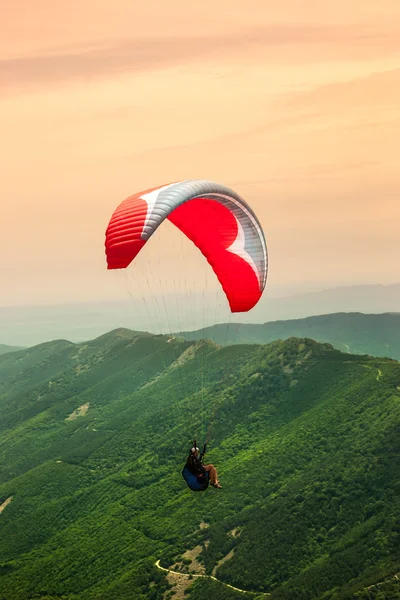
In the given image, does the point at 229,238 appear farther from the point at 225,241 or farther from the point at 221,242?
the point at 221,242

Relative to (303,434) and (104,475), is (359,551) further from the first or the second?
(104,475)

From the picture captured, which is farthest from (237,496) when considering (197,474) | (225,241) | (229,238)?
(197,474)

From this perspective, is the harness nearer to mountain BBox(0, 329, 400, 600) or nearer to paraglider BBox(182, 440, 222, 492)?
paraglider BBox(182, 440, 222, 492)

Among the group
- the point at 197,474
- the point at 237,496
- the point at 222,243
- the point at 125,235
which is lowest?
the point at 237,496

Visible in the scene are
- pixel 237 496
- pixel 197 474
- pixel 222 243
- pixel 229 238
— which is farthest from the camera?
pixel 237 496

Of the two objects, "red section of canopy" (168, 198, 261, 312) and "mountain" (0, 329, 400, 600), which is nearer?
"red section of canopy" (168, 198, 261, 312)

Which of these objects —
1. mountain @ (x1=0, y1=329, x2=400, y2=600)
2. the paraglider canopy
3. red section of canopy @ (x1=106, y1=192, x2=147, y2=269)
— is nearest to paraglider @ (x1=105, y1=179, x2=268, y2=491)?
the paraglider canopy

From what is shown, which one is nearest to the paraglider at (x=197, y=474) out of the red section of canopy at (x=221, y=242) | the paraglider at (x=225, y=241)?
the paraglider at (x=225, y=241)

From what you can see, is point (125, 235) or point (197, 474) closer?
point (125, 235)

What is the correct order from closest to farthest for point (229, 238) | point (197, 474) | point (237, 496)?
point (197, 474)
point (229, 238)
point (237, 496)
